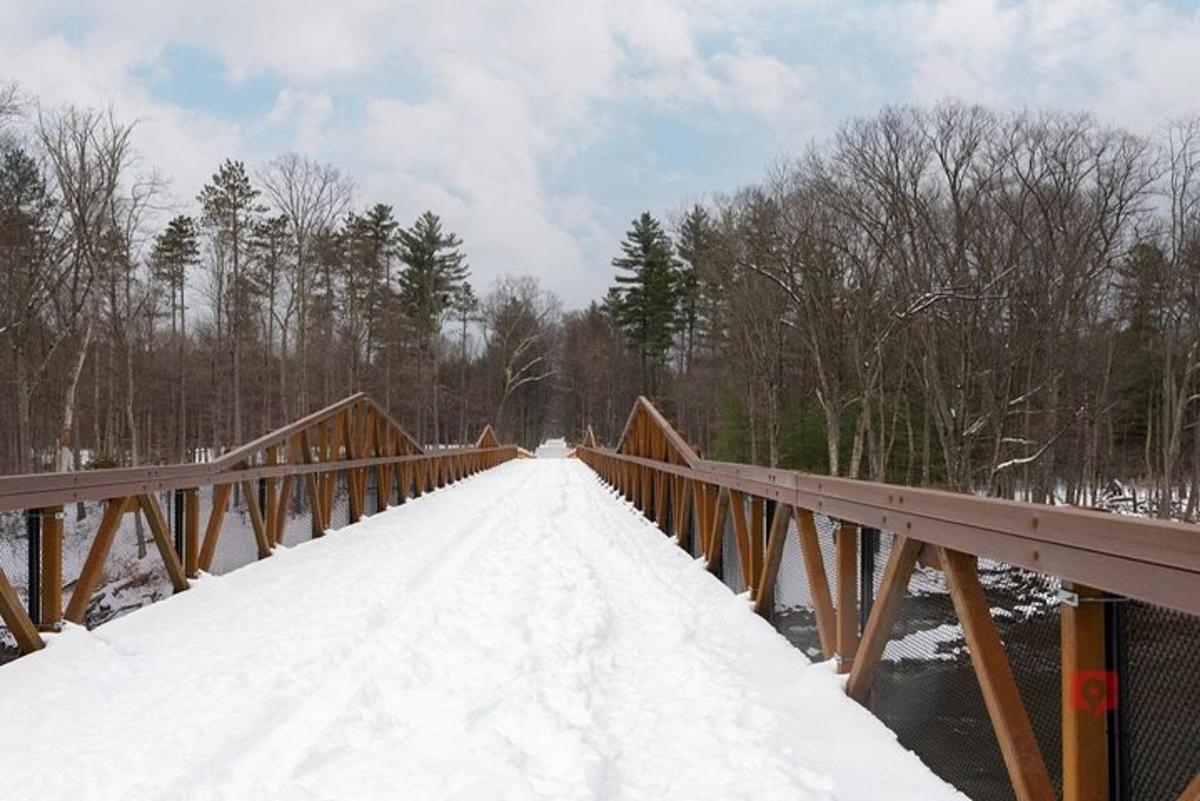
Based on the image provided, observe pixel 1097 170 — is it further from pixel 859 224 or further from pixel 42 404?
pixel 42 404

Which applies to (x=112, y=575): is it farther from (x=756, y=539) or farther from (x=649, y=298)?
(x=649, y=298)

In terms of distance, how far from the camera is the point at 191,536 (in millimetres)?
5930

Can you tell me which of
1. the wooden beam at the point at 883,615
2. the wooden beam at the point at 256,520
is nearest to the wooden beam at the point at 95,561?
the wooden beam at the point at 256,520

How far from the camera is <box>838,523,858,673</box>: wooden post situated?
3.58 m

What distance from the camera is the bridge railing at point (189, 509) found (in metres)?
4.19

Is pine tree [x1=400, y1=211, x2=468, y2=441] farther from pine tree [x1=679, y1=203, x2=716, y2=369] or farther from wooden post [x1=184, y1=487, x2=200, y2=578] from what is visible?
wooden post [x1=184, y1=487, x2=200, y2=578]

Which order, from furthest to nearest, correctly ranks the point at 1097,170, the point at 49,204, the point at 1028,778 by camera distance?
the point at 1097,170 → the point at 49,204 → the point at 1028,778

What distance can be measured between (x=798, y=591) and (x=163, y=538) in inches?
160

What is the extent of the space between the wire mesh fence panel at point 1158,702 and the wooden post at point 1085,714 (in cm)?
5

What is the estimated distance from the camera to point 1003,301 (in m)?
23.0

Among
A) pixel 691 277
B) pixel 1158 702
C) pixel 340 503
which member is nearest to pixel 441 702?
pixel 1158 702

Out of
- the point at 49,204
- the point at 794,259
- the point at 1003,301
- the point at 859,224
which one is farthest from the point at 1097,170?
the point at 49,204

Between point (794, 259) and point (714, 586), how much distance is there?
20.2 m

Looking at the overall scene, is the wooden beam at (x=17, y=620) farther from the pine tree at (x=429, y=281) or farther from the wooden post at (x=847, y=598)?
the pine tree at (x=429, y=281)
